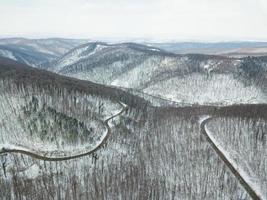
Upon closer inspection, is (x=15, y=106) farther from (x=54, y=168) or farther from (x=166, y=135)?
(x=166, y=135)

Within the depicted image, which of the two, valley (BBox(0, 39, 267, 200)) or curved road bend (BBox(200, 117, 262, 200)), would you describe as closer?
curved road bend (BBox(200, 117, 262, 200))

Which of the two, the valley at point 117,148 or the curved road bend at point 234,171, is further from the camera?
the valley at point 117,148

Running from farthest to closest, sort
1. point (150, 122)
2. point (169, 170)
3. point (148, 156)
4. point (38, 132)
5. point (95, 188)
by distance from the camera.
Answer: point (150, 122) < point (38, 132) < point (148, 156) < point (169, 170) < point (95, 188)

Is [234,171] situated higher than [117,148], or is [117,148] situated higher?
[234,171]

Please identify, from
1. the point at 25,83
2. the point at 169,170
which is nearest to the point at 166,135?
the point at 169,170

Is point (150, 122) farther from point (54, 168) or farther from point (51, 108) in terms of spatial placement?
point (54, 168)

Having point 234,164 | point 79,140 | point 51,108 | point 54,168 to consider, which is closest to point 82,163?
point 54,168

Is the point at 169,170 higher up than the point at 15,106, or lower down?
lower down

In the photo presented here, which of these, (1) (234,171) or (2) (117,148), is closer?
(1) (234,171)

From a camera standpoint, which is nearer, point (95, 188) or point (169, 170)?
Result: point (95, 188)

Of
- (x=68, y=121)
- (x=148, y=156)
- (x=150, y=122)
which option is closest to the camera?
(x=148, y=156)
